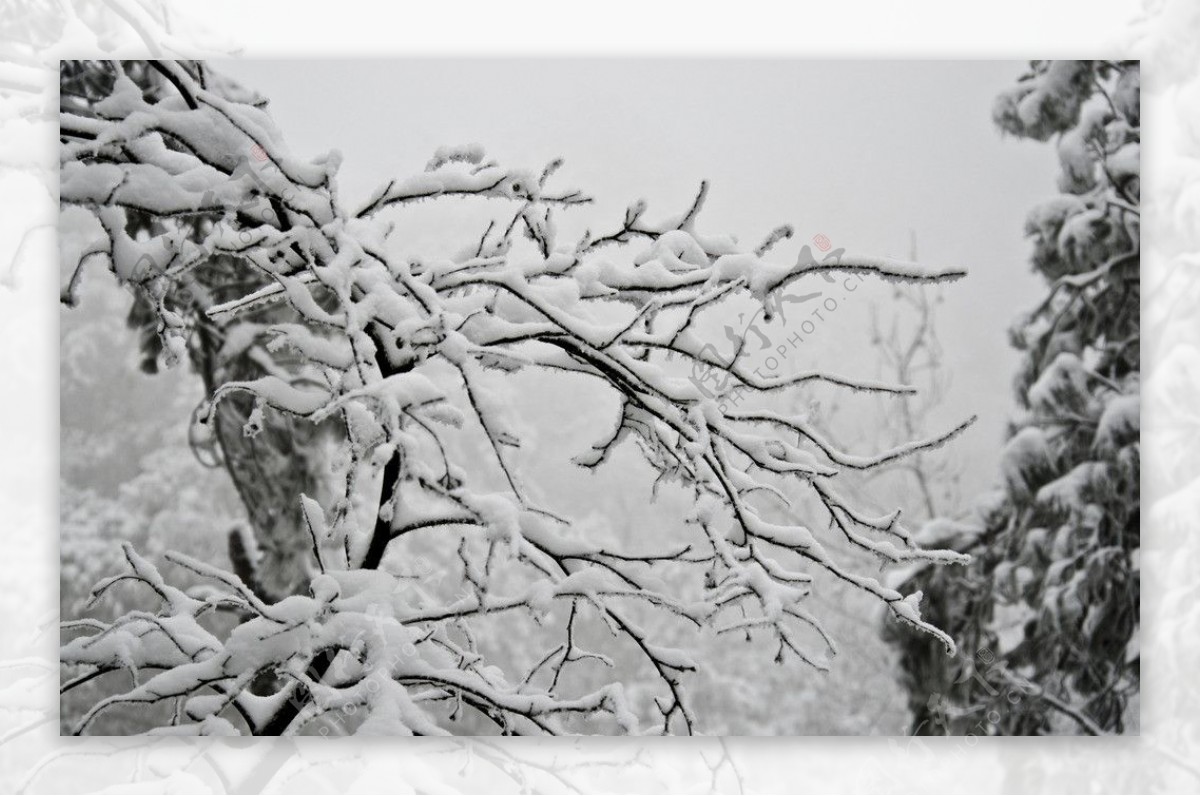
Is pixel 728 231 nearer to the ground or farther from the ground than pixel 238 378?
farther from the ground

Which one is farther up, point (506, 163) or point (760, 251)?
point (506, 163)

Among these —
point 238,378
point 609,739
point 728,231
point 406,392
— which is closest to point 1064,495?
point 728,231

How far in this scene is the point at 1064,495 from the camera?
8.19ft

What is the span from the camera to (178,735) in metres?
2.29

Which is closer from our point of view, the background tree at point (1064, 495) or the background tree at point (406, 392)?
the background tree at point (406, 392)

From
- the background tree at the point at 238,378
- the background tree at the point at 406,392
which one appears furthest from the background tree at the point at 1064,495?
the background tree at the point at 238,378

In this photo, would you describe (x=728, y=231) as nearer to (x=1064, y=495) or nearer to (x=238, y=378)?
(x=1064, y=495)

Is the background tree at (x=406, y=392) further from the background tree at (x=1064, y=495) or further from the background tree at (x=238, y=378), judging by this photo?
the background tree at (x=1064, y=495)

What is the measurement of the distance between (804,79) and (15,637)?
206 centimetres

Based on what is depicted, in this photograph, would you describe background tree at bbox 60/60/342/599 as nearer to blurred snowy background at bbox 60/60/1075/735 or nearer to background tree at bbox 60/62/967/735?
blurred snowy background at bbox 60/60/1075/735

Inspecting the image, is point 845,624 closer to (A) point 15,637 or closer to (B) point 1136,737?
(B) point 1136,737

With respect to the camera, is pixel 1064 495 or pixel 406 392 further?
pixel 1064 495

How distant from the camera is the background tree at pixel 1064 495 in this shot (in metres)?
2.47

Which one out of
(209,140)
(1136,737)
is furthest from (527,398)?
(1136,737)
